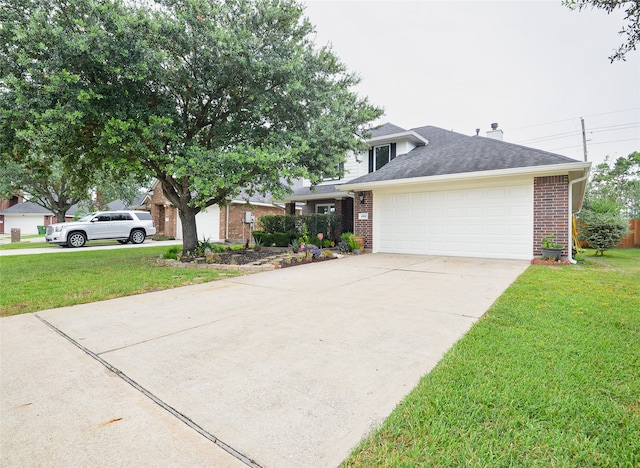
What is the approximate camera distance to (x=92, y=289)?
5.55 m

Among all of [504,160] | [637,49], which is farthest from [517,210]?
[637,49]

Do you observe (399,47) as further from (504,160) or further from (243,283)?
(243,283)

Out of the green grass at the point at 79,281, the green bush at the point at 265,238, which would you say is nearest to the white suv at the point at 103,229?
the green grass at the point at 79,281

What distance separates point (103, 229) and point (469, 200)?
16.7m

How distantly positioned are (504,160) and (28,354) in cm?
1053

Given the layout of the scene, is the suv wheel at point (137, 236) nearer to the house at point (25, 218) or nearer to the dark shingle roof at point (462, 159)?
the dark shingle roof at point (462, 159)

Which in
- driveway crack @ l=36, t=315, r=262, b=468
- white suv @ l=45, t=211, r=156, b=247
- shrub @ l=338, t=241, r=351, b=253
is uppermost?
white suv @ l=45, t=211, r=156, b=247

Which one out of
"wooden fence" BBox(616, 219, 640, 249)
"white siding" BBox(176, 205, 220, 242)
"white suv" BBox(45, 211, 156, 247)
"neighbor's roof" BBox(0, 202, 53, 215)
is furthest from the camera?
"neighbor's roof" BBox(0, 202, 53, 215)

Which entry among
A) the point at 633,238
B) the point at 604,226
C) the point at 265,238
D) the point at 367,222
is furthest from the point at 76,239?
the point at 633,238

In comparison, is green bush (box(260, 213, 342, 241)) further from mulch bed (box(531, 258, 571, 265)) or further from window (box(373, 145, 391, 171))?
mulch bed (box(531, 258, 571, 265))

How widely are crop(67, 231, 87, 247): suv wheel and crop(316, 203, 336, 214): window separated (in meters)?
11.2

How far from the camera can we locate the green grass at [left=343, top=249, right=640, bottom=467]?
5.07 ft

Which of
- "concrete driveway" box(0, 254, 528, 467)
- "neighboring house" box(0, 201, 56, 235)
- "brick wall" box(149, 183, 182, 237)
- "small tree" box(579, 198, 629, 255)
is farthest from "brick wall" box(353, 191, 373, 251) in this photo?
"neighboring house" box(0, 201, 56, 235)

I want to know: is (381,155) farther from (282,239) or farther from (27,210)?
(27,210)
